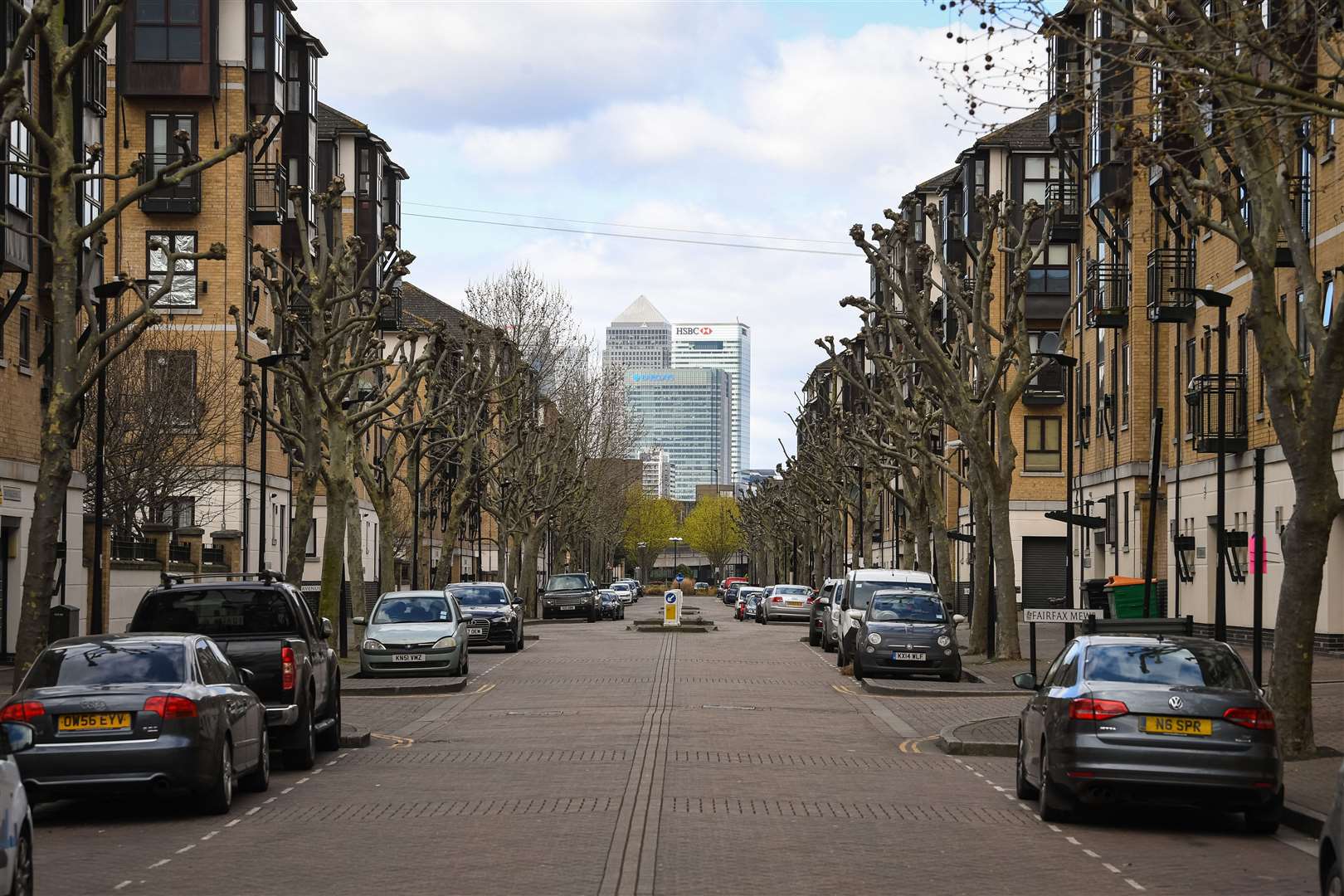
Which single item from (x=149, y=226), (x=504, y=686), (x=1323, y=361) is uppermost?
(x=149, y=226)

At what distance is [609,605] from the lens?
76.1 meters

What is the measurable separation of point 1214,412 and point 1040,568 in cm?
3579

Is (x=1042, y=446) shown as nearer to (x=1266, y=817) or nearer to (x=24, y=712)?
(x=1266, y=817)

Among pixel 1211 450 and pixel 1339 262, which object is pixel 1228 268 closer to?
pixel 1211 450

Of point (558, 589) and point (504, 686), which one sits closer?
point (504, 686)

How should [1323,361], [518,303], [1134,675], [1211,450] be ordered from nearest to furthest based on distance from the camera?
[1134,675] → [1323,361] → [1211,450] → [518,303]

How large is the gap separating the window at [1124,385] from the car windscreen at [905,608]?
20595 mm

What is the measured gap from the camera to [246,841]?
13398 millimetres

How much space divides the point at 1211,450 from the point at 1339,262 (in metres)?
7.66

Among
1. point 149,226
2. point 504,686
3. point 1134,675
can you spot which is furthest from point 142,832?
point 149,226

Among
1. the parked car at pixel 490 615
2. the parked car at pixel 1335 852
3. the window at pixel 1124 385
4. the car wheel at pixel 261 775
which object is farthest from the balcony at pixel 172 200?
the parked car at pixel 1335 852

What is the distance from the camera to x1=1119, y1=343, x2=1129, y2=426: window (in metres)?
52.7

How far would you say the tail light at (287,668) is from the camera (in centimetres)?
1792

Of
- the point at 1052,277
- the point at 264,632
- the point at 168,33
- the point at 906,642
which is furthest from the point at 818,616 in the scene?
the point at 264,632
